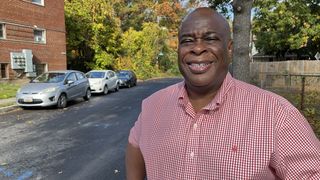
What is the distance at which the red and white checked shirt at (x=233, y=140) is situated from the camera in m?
1.57

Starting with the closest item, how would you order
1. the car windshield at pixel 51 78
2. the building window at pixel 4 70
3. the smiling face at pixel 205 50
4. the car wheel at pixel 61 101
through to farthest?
the smiling face at pixel 205 50
the car wheel at pixel 61 101
the car windshield at pixel 51 78
the building window at pixel 4 70

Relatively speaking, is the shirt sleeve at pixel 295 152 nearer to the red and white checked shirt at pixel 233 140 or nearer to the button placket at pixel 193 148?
the red and white checked shirt at pixel 233 140

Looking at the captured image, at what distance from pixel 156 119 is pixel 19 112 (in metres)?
12.5

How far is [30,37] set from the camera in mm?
24422

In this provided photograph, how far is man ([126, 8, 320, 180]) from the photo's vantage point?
1582 millimetres

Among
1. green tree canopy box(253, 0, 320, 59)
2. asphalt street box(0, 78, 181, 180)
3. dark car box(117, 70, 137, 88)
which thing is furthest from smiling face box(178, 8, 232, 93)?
green tree canopy box(253, 0, 320, 59)

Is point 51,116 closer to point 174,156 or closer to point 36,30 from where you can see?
point 174,156

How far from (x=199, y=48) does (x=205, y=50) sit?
31mm

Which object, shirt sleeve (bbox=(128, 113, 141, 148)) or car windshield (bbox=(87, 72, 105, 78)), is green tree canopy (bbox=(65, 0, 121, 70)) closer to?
car windshield (bbox=(87, 72, 105, 78))

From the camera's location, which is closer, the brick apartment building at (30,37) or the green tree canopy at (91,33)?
the brick apartment building at (30,37)

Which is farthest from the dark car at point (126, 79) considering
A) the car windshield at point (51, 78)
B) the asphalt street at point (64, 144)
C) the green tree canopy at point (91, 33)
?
the asphalt street at point (64, 144)

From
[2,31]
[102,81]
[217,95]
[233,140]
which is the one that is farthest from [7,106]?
[233,140]

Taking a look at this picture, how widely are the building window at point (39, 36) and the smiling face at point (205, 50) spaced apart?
82.2ft

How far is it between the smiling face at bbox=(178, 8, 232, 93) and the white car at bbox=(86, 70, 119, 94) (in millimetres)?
18544
